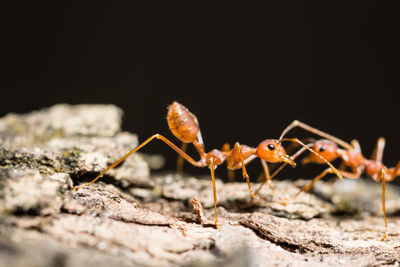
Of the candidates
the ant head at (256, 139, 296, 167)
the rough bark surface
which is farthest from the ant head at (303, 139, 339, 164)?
the ant head at (256, 139, 296, 167)

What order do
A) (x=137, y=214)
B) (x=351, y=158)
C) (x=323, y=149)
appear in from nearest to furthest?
(x=137, y=214) → (x=323, y=149) → (x=351, y=158)

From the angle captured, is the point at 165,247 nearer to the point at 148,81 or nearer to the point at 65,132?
the point at 65,132

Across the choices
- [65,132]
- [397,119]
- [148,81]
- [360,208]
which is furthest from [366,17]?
[65,132]

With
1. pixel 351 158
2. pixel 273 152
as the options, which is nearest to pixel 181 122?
pixel 273 152

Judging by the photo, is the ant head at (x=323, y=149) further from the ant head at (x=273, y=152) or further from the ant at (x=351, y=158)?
the ant head at (x=273, y=152)

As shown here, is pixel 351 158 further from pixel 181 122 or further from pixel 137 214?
pixel 137 214

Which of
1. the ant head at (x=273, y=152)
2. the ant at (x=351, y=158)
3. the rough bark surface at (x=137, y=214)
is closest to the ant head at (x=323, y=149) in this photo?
the ant at (x=351, y=158)
